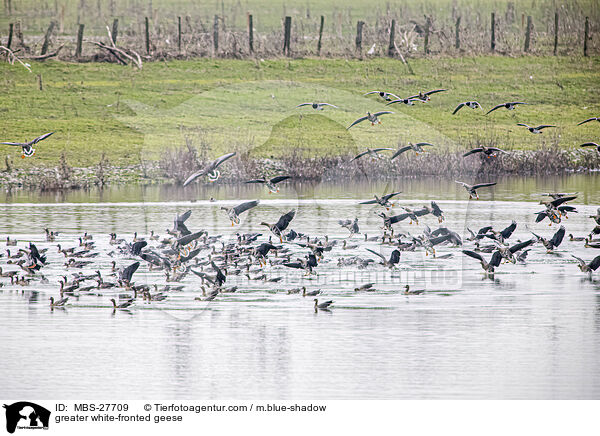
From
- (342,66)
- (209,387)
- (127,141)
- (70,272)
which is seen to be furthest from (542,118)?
(209,387)

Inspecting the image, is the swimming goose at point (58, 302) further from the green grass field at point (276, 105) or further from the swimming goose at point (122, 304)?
the green grass field at point (276, 105)

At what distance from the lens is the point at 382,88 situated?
43.5 meters

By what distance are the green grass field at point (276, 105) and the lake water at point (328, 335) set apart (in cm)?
1762

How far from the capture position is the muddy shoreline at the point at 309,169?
29.2 meters

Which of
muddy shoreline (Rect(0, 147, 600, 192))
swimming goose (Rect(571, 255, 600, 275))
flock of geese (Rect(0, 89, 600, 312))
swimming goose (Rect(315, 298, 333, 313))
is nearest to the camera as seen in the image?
swimming goose (Rect(315, 298, 333, 313))

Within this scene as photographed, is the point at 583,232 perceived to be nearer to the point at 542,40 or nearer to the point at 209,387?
the point at 209,387

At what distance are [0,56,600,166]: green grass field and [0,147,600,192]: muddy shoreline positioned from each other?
4.98 ft

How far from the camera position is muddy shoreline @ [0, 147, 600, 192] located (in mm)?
29219

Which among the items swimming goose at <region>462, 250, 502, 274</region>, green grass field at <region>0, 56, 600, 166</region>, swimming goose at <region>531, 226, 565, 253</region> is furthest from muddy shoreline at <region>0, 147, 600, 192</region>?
swimming goose at <region>462, 250, 502, 274</region>

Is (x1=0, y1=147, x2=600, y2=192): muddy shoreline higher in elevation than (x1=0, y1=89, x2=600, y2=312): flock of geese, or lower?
higher

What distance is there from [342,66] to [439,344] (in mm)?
37373

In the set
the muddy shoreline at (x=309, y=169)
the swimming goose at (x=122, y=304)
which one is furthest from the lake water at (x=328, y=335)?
the muddy shoreline at (x=309, y=169)

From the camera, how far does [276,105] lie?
41625 mm

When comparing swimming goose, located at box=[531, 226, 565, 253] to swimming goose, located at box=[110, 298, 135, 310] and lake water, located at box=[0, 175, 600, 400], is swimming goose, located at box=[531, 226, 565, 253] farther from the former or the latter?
swimming goose, located at box=[110, 298, 135, 310]
